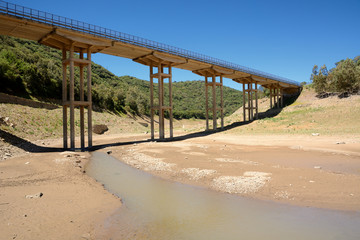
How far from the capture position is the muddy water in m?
6.49

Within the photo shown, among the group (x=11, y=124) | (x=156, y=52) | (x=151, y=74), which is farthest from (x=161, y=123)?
(x=11, y=124)

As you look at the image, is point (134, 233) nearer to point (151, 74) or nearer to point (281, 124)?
point (151, 74)

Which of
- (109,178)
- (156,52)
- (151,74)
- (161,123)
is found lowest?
(109,178)

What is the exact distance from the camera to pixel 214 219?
24.9 ft

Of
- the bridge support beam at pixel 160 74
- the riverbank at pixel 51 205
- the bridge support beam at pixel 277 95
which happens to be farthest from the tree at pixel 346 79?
the riverbank at pixel 51 205

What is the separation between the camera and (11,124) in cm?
3017

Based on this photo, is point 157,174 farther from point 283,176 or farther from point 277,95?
point 277,95

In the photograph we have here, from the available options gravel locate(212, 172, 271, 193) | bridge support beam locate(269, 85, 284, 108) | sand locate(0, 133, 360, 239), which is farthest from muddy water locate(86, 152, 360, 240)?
bridge support beam locate(269, 85, 284, 108)

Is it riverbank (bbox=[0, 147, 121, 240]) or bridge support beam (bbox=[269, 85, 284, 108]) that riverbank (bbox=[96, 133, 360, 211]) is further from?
bridge support beam (bbox=[269, 85, 284, 108])

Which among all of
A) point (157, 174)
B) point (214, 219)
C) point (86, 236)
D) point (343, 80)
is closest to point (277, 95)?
point (343, 80)

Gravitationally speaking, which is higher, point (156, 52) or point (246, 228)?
point (156, 52)

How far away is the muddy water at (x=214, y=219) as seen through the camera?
6.49 m

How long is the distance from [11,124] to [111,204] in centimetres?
2879

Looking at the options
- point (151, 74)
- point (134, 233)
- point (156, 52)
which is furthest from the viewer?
point (151, 74)
